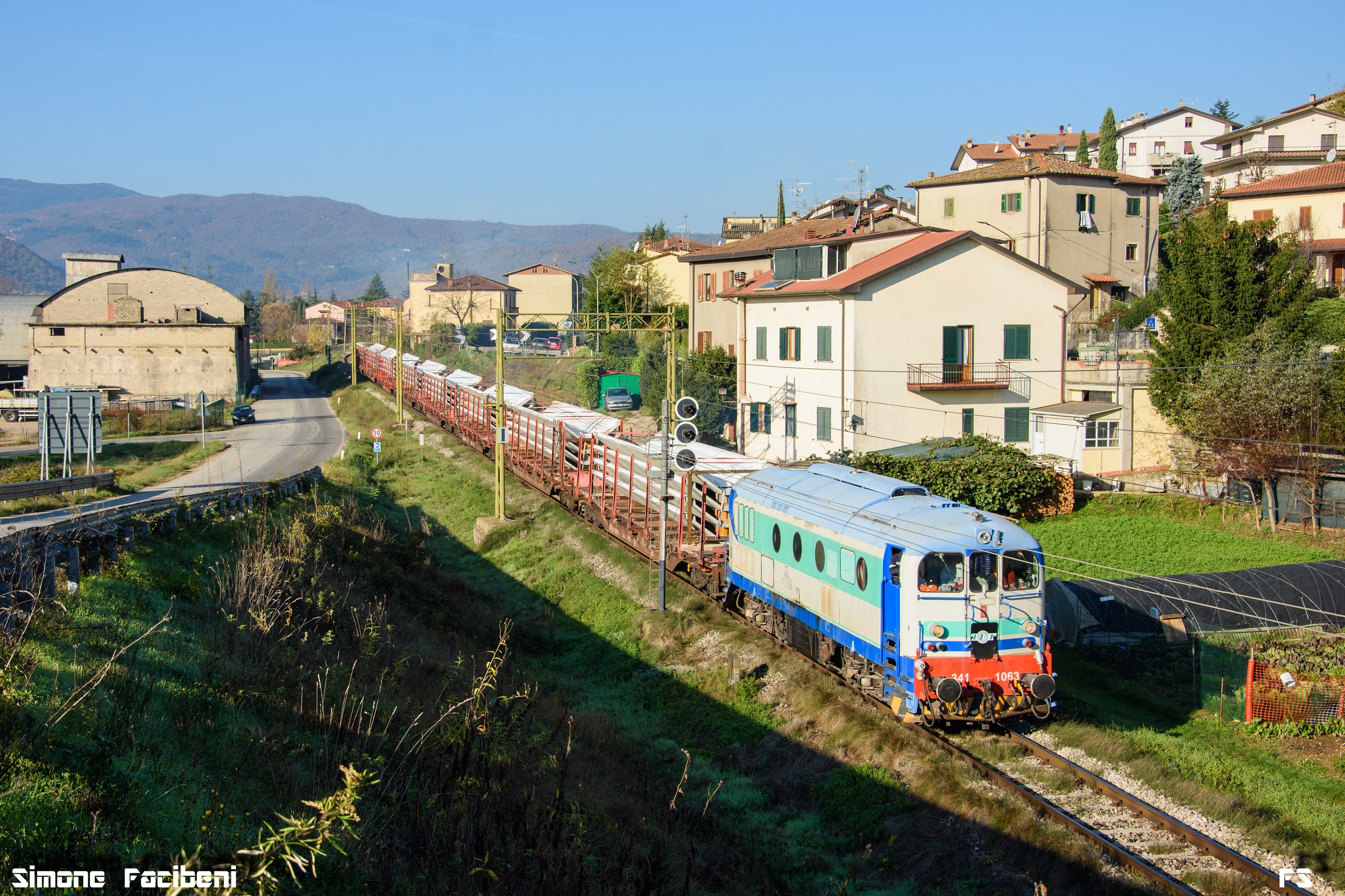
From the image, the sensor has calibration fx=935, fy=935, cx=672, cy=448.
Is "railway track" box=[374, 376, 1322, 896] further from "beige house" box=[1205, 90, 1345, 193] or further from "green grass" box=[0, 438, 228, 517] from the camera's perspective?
"beige house" box=[1205, 90, 1345, 193]

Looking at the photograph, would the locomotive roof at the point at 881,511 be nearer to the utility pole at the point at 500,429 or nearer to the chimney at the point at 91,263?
the utility pole at the point at 500,429

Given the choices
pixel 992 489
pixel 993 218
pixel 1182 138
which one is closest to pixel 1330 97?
pixel 1182 138

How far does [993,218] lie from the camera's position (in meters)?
48.5

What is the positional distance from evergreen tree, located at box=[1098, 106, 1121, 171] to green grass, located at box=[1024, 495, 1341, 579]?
53.8 metres

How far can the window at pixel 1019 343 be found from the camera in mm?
35094

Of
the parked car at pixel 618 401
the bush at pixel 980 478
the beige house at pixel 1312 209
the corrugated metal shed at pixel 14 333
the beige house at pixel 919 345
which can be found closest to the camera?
the bush at pixel 980 478

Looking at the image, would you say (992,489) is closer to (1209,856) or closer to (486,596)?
(486,596)

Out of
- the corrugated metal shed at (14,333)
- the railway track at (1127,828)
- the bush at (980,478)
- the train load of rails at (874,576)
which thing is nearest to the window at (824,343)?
the bush at (980,478)

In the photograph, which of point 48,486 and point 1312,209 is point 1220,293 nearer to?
point 1312,209

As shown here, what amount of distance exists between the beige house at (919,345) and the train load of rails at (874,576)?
13355 millimetres

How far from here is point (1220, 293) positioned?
102 ft

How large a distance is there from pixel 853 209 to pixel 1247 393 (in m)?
27.1

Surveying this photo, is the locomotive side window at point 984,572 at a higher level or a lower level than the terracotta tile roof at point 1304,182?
lower

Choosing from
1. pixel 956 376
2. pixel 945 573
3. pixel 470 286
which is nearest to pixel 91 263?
pixel 470 286
